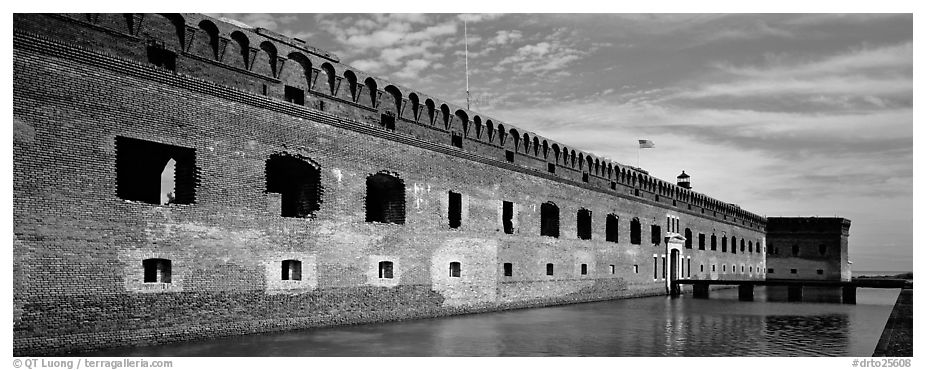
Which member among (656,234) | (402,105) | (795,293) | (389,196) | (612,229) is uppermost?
(402,105)

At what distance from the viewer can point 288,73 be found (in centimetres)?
1862

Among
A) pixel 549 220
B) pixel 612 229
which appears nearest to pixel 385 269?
pixel 549 220

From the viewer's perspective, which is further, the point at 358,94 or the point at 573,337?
the point at 358,94

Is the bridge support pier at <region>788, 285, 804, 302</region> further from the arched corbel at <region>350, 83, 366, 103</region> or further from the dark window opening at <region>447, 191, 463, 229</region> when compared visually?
the arched corbel at <region>350, 83, 366, 103</region>

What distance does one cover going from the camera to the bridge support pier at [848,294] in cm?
3550

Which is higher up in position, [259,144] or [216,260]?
[259,144]

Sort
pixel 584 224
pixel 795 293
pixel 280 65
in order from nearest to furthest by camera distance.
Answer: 1. pixel 280 65
2. pixel 584 224
3. pixel 795 293

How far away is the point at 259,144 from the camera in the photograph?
17.1 metres

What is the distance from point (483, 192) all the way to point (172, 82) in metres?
12.5

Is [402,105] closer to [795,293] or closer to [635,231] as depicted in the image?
[635,231]

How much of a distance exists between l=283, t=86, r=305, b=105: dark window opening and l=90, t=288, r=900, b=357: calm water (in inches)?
223

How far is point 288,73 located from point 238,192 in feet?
11.9
